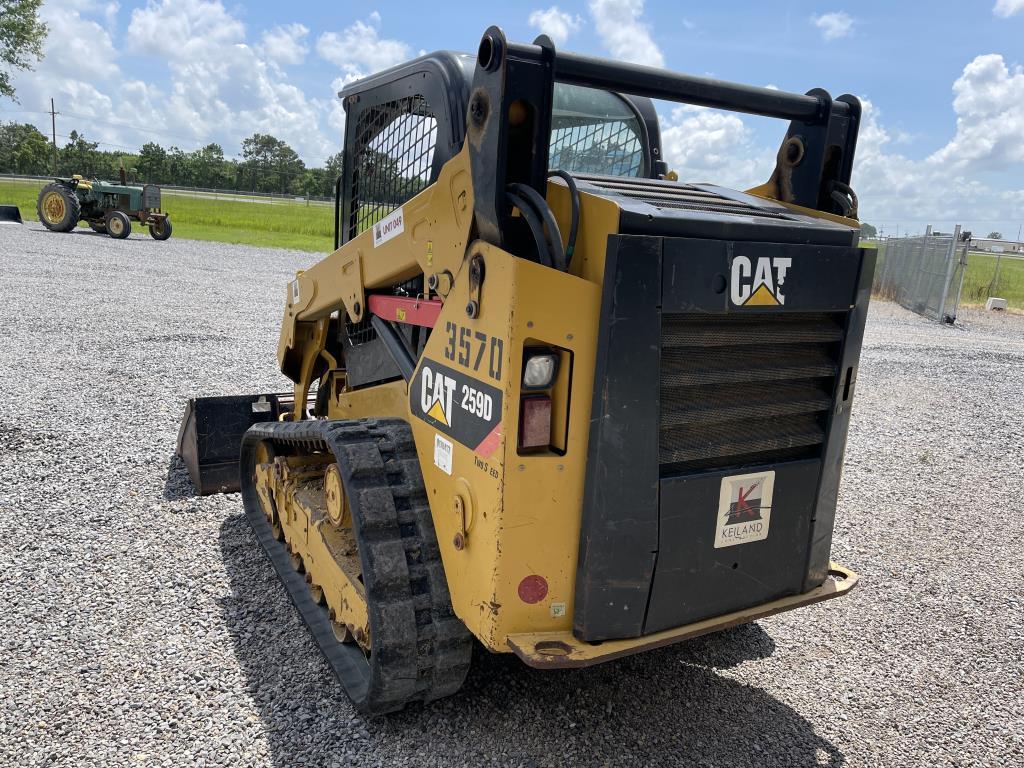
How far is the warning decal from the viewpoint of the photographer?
2371 mm

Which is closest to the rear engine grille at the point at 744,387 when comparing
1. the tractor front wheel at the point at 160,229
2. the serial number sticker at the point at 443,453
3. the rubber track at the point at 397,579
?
the serial number sticker at the point at 443,453

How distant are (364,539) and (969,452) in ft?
21.1

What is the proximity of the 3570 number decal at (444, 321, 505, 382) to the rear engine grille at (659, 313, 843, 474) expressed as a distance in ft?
1.77

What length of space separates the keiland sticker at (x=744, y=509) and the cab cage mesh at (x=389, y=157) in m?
1.80

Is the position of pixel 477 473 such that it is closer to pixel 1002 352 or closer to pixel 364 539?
pixel 364 539

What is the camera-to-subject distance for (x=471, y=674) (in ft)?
10.3

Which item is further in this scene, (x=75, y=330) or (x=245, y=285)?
(x=245, y=285)

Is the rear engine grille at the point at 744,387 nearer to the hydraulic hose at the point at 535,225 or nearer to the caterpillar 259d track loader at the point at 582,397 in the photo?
the caterpillar 259d track loader at the point at 582,397

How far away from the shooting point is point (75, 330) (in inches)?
387

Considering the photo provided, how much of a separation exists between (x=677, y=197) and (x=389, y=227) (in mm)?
1174

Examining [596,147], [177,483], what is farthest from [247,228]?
[596,147]

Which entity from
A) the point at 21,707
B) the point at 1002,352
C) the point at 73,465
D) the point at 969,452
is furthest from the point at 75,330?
the point at 1002,352

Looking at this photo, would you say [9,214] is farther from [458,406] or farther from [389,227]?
[458,406]

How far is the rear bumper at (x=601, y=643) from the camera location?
7.77 ft
